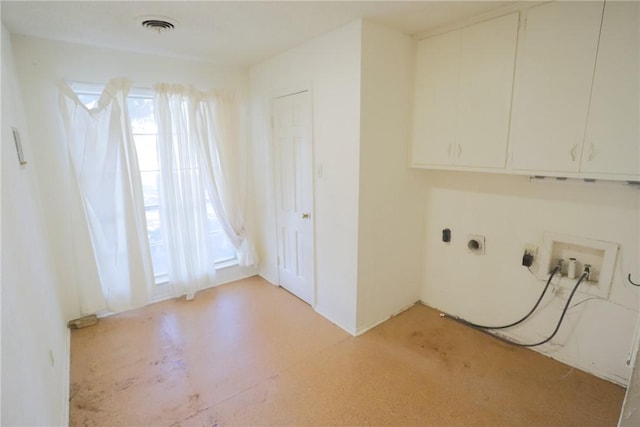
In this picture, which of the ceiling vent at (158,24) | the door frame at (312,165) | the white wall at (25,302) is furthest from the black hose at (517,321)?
the ceiling vent at (158,24)

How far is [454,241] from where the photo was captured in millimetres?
2869

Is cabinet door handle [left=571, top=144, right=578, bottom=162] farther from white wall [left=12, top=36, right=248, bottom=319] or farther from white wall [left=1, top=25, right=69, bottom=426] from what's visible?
white wall [left=12, top=36, right=248, bottom=319]

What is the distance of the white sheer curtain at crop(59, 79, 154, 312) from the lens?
267 centimetres

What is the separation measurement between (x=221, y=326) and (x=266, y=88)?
2.37 m

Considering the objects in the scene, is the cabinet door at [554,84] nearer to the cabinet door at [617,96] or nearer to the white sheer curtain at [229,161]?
the cabinet door at [617,96]

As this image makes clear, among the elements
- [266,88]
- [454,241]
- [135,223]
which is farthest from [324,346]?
[266,88]

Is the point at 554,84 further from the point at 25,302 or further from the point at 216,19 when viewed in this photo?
the point at 25,302


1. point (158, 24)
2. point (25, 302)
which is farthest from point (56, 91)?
point (25, 302)

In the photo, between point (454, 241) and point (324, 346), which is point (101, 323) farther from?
point (454, 241)

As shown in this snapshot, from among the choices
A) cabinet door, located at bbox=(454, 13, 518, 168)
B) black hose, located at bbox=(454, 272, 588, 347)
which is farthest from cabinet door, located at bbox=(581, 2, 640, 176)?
black hose, located at bbox=(454, 272, 588, 347)

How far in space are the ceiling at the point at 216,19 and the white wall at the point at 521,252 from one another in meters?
1.30

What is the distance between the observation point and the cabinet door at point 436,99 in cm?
242

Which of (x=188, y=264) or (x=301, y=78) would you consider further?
(x=188, y=264)

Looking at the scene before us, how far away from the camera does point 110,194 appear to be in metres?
2.83
